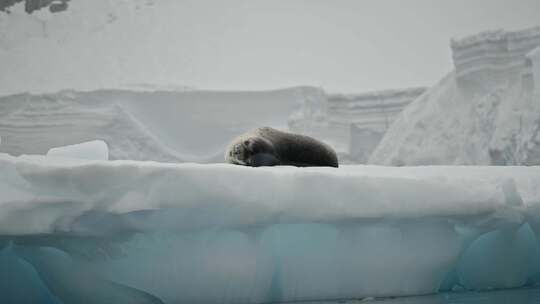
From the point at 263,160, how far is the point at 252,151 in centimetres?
7

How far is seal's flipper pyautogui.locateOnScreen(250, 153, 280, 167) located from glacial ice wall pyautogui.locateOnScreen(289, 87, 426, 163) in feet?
32.3

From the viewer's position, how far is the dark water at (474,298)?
2.40 m

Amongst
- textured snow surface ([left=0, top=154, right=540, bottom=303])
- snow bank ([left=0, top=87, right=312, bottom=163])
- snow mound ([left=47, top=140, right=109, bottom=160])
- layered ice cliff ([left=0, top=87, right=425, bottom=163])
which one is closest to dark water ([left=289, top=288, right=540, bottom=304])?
textured snow surface ([left=0, top=154, right=540, bottom=303])

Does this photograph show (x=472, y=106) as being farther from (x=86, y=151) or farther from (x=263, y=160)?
(x=86, y=151)

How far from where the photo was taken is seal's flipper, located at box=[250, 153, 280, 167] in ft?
10.2

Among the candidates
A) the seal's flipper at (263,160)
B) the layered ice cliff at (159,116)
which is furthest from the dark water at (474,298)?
the layered ice cliff at (159,116)

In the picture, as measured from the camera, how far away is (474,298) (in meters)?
2.53

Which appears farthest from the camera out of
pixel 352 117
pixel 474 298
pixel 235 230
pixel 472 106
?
pixel 352 117

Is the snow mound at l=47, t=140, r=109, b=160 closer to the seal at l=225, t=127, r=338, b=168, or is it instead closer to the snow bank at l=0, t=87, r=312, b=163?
the seal at l=225, t=127, r=338, b=168

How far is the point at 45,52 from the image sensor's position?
755 inches

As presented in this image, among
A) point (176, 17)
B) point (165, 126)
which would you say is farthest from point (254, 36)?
point (165, 126)

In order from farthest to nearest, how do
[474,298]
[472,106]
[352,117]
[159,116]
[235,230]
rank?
[159,116] → [352,117] → [472,106] → [474,298] → [235,230]

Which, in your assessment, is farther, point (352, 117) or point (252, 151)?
point (352, 117)

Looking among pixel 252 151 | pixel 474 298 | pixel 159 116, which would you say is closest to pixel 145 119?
pixel 159 116
